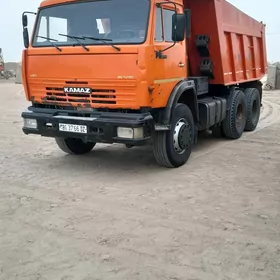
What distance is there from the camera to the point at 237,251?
132 inches

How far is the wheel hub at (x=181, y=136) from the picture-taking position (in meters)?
5.84

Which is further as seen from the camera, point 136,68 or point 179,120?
point 179,120

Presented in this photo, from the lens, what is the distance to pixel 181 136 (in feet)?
19.4

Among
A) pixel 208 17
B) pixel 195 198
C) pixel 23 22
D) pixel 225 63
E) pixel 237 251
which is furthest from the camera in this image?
pixel 225 63

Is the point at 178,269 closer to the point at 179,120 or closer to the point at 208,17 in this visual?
the point at 179,120

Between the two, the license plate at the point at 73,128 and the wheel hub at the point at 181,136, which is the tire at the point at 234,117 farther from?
the license plate at the point at 73,128

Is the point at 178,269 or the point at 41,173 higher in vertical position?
the point at 41,173

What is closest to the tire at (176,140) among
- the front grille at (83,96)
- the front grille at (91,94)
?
the front grille at (91,94)

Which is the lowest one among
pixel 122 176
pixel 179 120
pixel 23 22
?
pixel 122 176

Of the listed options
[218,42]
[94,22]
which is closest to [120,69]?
[94,22]

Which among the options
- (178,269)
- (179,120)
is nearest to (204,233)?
(178,269)

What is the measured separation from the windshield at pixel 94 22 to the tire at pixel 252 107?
441cm

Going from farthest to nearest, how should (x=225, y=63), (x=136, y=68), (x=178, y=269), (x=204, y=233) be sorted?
(x=225, y=63)
(x=136, y=68)
(x=204, y=233)
(x=178, y=269)

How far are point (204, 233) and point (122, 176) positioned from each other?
2086 millimetres
